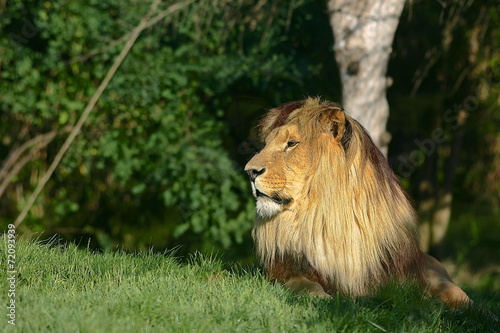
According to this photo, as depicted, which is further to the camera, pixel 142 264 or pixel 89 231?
pixel 89 231

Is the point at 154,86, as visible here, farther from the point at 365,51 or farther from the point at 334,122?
the point at 334,122

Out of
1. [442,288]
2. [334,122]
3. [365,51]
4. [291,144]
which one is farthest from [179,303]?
[365,51]

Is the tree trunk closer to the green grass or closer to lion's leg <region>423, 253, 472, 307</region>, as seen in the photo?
lion's leg <region>423, 253, 472, 307</region>

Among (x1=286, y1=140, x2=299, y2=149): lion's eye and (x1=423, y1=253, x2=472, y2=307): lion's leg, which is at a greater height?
(x1=286, y1=140, x2=299, y2=149): lion's eye

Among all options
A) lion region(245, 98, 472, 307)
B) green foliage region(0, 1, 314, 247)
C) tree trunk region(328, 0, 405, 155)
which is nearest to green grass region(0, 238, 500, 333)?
lion region(245, 98, 472, 307)

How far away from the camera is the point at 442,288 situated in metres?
5.21

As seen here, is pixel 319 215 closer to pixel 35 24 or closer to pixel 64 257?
pixel 64 257

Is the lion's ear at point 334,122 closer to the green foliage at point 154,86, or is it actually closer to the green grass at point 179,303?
the green grass at point 179,303

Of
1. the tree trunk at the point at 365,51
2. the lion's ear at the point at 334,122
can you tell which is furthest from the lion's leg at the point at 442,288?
the tree trunk at the point at 365,51

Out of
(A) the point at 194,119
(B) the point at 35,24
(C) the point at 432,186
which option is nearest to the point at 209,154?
(A) the point at 194,119

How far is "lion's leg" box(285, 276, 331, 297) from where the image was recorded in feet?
15.7

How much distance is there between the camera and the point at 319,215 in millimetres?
4918

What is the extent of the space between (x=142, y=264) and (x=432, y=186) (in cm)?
825

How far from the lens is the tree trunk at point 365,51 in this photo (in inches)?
314
